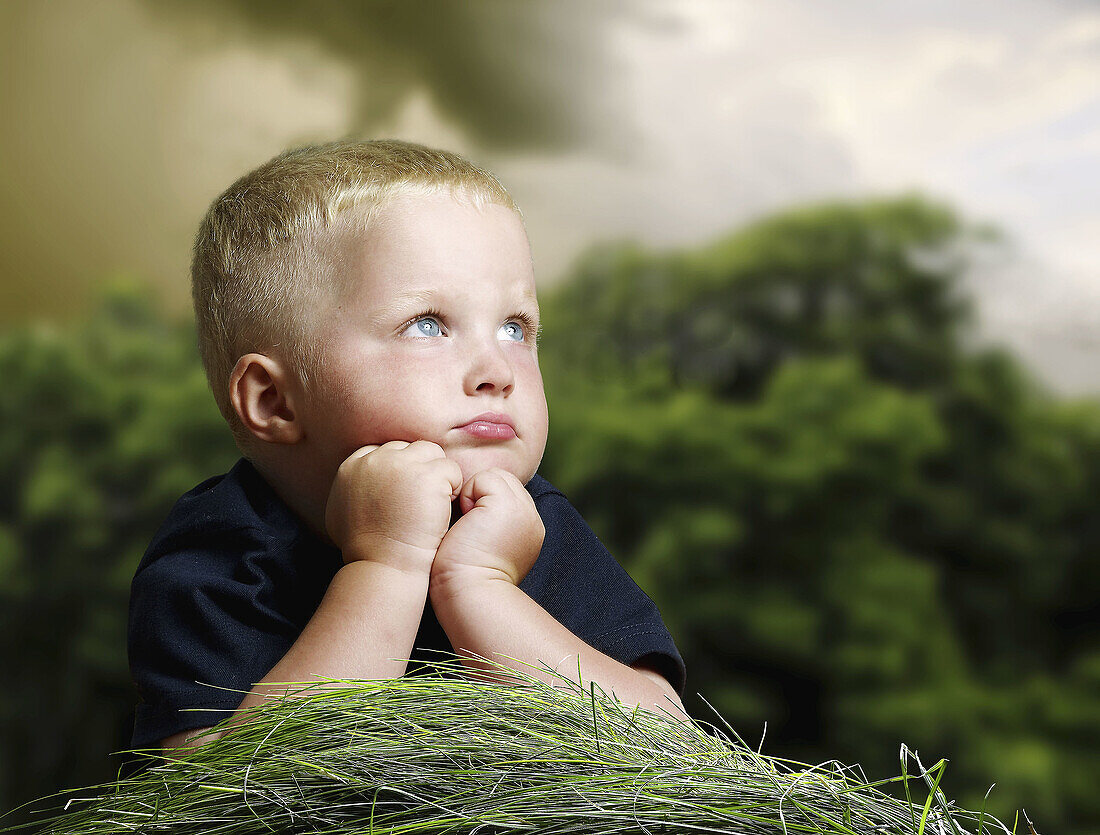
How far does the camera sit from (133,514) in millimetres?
1852

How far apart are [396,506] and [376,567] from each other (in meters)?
0.04

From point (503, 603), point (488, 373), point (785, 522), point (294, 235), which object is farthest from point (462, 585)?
point (785, 522)

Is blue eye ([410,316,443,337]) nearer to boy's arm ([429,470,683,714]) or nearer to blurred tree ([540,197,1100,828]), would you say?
boy's arm ([429,470,683,714])

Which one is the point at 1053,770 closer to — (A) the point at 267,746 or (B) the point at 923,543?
(B) the point at 923,543

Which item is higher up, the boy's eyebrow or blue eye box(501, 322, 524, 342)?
blue eye box(501, 322, 524, 342)

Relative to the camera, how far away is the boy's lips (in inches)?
25.2

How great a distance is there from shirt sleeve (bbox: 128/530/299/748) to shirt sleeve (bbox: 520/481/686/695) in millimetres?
181

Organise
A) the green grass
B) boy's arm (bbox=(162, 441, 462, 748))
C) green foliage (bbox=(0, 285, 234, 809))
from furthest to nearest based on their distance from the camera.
Answer: 1. green foliage (bbox=(0, 285, 234, 809))
2. boy's arm (bbox=(162, 441, 462, 748))
3. the green grass

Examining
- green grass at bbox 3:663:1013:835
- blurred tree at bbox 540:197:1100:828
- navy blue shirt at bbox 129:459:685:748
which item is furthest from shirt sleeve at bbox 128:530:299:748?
blurred tree at bbox 540:197:1100:828

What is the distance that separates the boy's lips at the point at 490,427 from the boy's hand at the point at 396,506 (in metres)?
0.03

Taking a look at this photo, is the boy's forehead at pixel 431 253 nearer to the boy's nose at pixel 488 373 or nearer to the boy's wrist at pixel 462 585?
the boy's nose at pixel 488 373

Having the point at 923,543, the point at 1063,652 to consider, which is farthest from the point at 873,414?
the point at 1063,652

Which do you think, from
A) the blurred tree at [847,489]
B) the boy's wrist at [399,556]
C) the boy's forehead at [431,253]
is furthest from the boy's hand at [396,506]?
the blurred tree at [847,489]

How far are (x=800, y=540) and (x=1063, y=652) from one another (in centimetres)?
56
